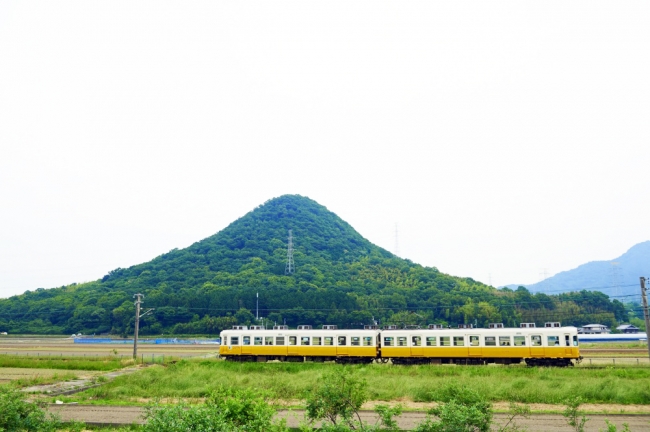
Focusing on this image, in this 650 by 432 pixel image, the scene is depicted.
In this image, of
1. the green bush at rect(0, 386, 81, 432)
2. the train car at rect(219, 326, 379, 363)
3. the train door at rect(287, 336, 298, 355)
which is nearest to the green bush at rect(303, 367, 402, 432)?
the green bush at rect(0, 386, 81, 432)

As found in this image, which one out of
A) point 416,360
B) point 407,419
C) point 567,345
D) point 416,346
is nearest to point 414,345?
point 416,346

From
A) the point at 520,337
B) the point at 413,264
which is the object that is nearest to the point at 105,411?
the point at 520,337

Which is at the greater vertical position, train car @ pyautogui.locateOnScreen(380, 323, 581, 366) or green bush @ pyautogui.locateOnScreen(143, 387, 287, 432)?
green bush @ pyautogui.locateOnScreen(143, 387, 287, 432)

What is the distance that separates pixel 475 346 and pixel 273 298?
188 feet

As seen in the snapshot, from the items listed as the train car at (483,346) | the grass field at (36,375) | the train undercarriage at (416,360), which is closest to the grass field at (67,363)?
the grass field at (36,375)

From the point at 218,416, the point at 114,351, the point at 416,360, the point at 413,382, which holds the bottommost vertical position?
the point at 416,360

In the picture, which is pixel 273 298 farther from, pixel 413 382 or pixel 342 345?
pixel 413 382

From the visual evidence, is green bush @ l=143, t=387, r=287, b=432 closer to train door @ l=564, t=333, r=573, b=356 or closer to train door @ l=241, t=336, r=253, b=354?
train door @ l=241, t=336, r=253, b=354

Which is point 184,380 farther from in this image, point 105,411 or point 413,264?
point 413,264

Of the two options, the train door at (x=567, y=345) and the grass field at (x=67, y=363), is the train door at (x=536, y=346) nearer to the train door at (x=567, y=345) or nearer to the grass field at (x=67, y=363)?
the train door at (x=567, y=345)

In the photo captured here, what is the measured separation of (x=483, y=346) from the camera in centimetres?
3544

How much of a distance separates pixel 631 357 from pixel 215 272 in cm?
8510

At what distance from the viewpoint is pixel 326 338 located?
127 ft

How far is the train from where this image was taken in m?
34.4
